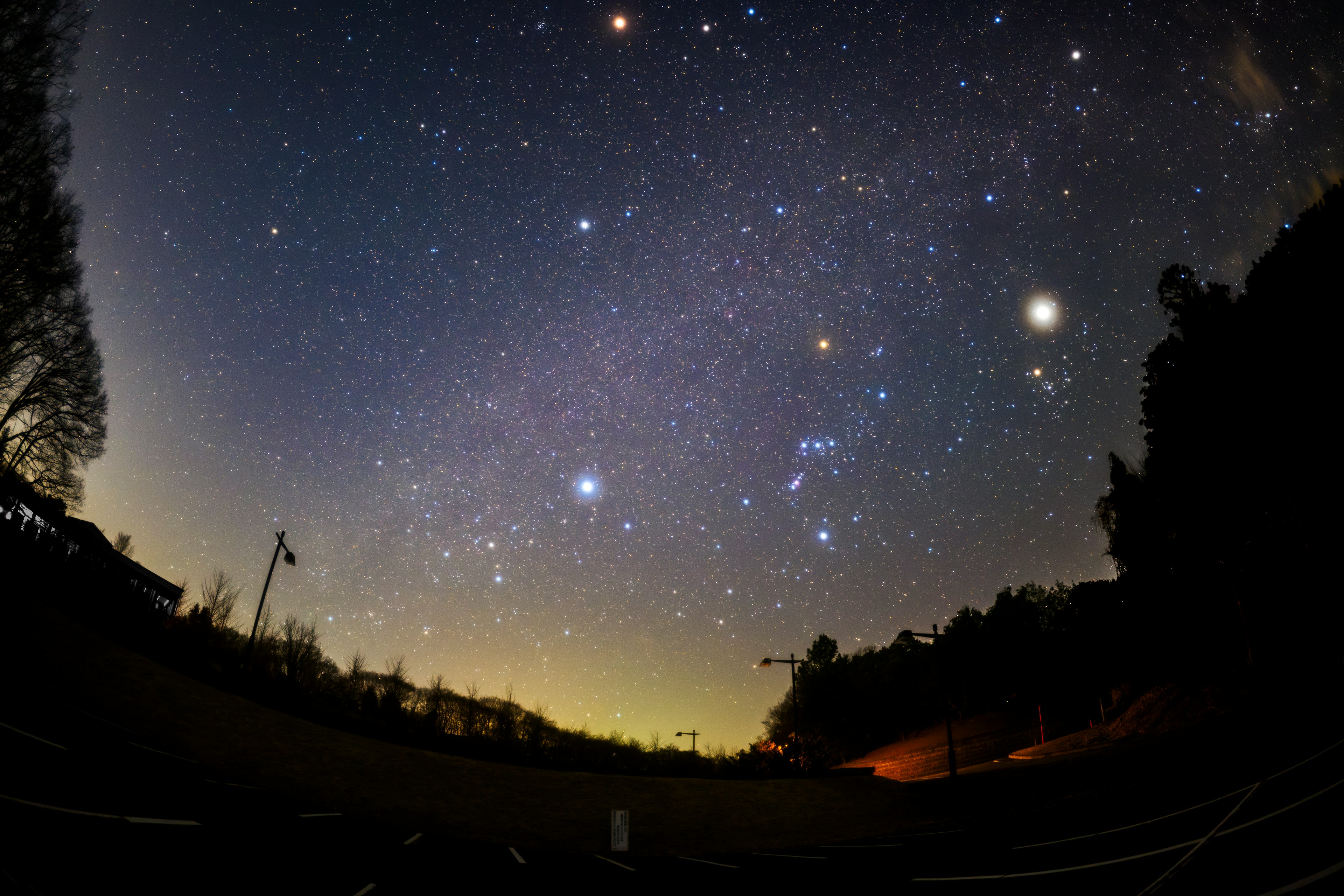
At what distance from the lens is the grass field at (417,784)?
524 inches

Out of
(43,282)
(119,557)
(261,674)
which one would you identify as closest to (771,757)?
(261,674)

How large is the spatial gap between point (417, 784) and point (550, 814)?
4.18 metres

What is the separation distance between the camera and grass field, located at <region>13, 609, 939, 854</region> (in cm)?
1330

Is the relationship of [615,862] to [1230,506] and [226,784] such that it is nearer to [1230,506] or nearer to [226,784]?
[226,784]

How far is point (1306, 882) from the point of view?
437cm

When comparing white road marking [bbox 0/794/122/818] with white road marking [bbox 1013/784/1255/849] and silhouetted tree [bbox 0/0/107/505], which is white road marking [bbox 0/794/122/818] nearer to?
white road marking [bbox 1013/784/1255/849]

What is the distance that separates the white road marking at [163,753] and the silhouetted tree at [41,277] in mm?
16789

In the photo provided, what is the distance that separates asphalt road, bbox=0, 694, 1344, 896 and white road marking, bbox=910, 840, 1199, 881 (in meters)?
0.05

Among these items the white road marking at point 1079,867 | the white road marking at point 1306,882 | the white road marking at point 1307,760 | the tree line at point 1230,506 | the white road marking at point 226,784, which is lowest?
the white road marking at point 226,784

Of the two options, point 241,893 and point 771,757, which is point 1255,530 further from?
point 241,893

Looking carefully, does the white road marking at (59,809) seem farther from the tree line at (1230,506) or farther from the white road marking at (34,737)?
the tree line at (1230,506)

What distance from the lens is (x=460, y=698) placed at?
7006 centimetres

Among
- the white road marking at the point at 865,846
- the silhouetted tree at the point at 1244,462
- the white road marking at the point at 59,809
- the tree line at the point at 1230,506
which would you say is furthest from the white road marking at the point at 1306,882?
the silhouetted tree at the point at 1244,462

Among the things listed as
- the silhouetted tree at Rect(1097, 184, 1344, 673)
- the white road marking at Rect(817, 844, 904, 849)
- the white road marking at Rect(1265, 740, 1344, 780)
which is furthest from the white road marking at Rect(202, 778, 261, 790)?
the silhouetted tree at Rect(1097, 184, 1344, 673)
